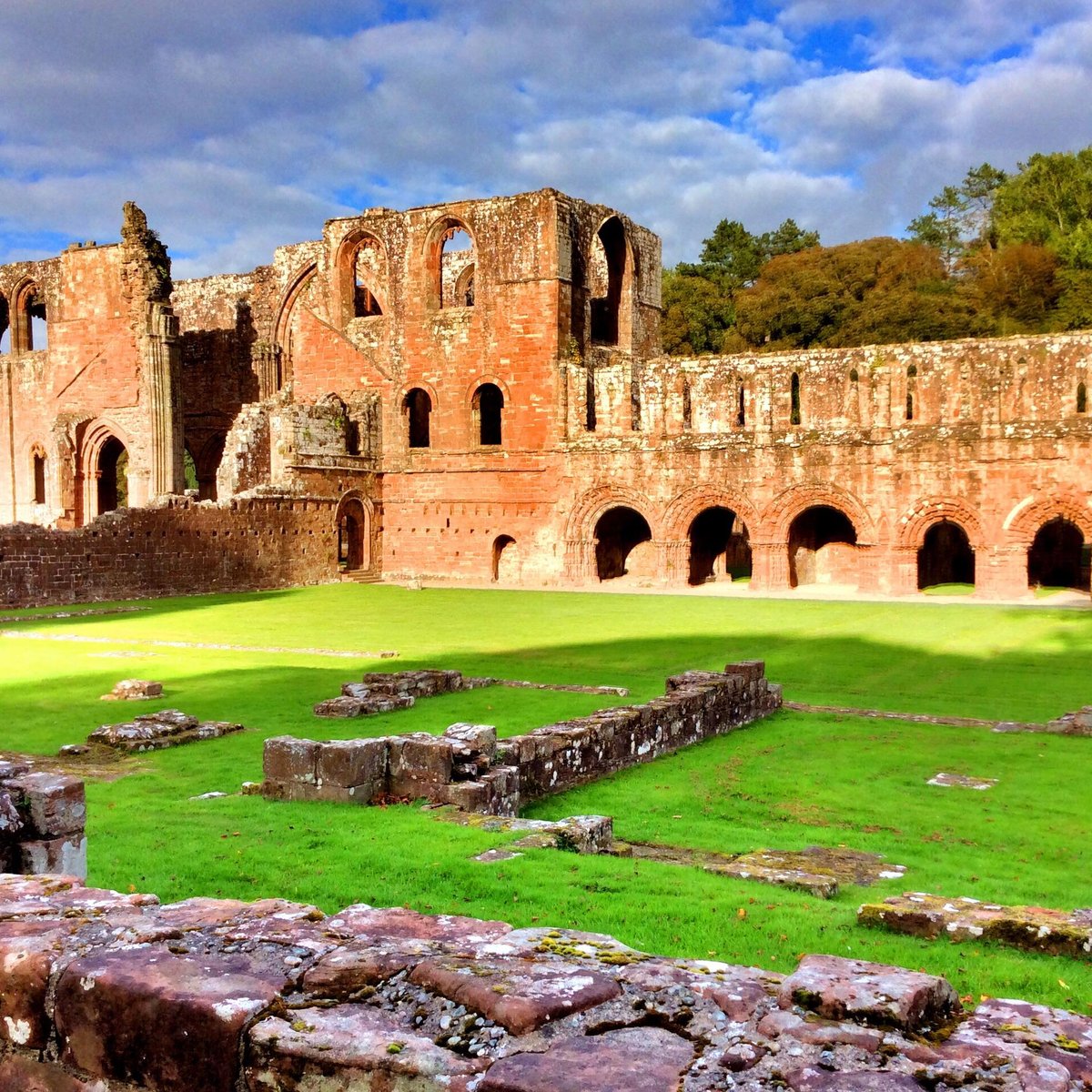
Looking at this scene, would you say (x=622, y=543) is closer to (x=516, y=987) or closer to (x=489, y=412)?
(x=489, y=412)

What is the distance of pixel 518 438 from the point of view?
29781 millimetres

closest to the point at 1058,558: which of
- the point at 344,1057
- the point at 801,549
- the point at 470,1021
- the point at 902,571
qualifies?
the point at 902,571

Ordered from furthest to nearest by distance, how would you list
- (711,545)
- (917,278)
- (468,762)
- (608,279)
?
1. (917,278)
2. (608,279)
3. (711,545)
4. (468,762)

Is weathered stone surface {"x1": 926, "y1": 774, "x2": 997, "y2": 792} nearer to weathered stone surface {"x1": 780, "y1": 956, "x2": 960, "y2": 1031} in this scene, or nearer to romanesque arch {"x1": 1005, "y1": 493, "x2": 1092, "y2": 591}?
weathered stone surface {"x1": 780, "y1": 956, "x2": 960, "y2": 1031}

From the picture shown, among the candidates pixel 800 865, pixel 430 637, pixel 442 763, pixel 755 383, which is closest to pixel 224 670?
pixel 430 637

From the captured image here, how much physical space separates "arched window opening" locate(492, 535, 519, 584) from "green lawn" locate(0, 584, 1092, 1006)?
10409mm

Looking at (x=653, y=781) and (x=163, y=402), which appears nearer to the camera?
(x=653, y=781)

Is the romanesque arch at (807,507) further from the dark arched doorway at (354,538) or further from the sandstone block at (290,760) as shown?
the sandstone block at (290,760)

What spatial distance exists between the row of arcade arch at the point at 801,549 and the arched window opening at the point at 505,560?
1847mm

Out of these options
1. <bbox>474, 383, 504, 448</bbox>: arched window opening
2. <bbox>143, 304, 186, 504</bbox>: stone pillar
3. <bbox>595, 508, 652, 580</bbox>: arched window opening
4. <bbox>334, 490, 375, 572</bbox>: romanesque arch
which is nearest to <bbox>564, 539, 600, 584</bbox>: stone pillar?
<bbox>595, 508, 652, 580</bbox>: arched window opening

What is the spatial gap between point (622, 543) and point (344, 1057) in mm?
28327

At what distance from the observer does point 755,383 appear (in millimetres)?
27250

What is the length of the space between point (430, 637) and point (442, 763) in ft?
33.7

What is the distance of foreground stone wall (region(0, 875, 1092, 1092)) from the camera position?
254 cm
